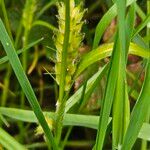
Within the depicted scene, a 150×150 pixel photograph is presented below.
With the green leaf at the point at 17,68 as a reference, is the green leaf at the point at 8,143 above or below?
below

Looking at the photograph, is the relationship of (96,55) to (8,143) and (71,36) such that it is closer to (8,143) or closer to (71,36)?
(71,36)

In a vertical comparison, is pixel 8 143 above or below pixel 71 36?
below

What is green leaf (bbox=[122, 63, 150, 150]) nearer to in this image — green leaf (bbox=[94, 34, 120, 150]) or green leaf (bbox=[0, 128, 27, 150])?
green leaf (bbox=[94, 34, 120, 150])

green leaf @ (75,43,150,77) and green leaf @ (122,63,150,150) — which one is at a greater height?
green leaf @ (75,43,150,77)

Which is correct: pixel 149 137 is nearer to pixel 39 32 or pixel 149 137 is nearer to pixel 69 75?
pixel 69 75

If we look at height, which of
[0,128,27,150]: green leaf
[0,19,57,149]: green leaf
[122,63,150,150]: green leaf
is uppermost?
[0,19,57,149]: green leaf

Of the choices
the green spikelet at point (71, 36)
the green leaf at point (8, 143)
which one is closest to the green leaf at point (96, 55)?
the green spikelet at point (71, 36)

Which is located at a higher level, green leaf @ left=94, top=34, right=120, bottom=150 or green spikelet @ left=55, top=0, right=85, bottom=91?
green spikelet @ left=55, top=0, right=85, bottom=91

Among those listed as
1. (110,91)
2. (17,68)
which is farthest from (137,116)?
(17,68)

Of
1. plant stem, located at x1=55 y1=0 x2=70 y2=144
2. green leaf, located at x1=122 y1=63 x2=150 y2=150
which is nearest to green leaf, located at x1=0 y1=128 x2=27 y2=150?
plant stem, located at x1=55 y1=0 x2=70 y2=144

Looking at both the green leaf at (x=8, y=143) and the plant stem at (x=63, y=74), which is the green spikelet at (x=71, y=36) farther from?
the green leaf at (x=8, y=143)

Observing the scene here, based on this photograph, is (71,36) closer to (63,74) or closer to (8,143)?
(63,74)

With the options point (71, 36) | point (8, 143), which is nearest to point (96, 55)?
point (71, 36)
